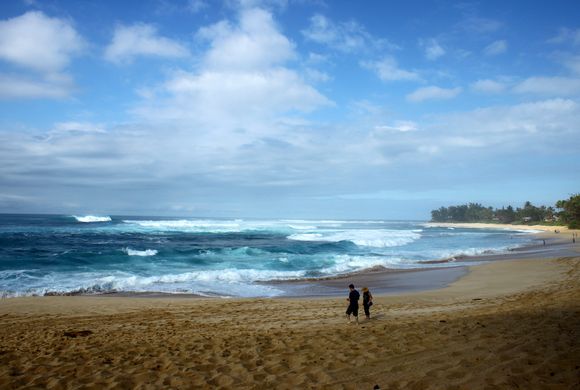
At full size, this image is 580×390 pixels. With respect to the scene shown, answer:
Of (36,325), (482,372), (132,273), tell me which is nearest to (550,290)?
(482,372)

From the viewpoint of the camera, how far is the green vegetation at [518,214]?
236ft

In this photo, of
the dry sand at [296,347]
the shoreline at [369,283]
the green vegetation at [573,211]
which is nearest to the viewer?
the dry sand at [296,347]

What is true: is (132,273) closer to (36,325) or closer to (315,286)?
(315,286)

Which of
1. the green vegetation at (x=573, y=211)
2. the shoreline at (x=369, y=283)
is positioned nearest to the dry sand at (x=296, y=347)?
the shoreline at (x=369, y=283)

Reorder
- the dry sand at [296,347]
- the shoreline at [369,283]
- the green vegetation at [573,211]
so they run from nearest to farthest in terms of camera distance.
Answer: the dry sand at [296,347]
the shoreline at [369,283]
the green vegetation at [573,211]

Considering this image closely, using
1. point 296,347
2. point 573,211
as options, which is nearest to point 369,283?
point 296,347

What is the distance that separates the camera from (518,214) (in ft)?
397

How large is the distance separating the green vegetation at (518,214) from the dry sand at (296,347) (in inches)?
2876

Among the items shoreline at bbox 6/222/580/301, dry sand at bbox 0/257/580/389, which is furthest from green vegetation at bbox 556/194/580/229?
dry sand at bbox 0/257/580/389

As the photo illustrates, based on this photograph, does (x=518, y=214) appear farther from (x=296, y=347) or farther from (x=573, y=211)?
(x=296, y=347)

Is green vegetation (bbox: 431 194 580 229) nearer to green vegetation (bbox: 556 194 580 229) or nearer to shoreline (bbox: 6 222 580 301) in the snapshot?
green vegetation (bbox: 556 194 580 229)

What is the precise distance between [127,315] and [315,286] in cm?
915

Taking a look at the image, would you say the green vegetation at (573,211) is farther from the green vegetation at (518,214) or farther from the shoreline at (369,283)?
the shoreline at (369,283)

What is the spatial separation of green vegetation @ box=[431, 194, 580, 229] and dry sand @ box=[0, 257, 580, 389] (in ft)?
240
